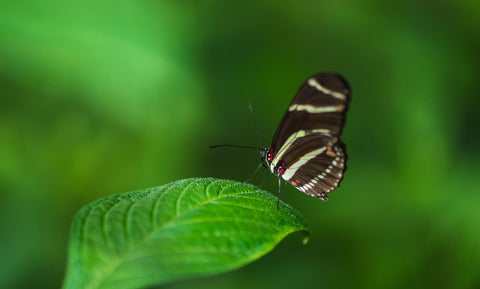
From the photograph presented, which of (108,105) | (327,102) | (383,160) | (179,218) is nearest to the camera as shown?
(179,218)

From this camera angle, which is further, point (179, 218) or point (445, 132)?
point (445, 132)

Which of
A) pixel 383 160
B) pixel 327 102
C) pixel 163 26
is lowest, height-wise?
pixel 383 160

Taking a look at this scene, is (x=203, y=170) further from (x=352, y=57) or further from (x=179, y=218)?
(x=179, y=218)

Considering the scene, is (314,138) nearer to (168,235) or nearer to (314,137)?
(314,137)

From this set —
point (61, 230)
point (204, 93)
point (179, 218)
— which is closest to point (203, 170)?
point (204, 93)

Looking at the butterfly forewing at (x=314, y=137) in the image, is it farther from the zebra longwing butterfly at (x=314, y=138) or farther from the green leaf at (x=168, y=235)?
the green leaf at (x=168, y=235)

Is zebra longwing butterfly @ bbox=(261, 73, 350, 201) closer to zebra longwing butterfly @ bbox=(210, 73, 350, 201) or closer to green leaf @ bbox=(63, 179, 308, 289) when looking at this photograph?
zebra longwing butterfly @ bbox=(210, 73, 350, 201)

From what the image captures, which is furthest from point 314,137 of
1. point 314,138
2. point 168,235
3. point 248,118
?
point 248,118
